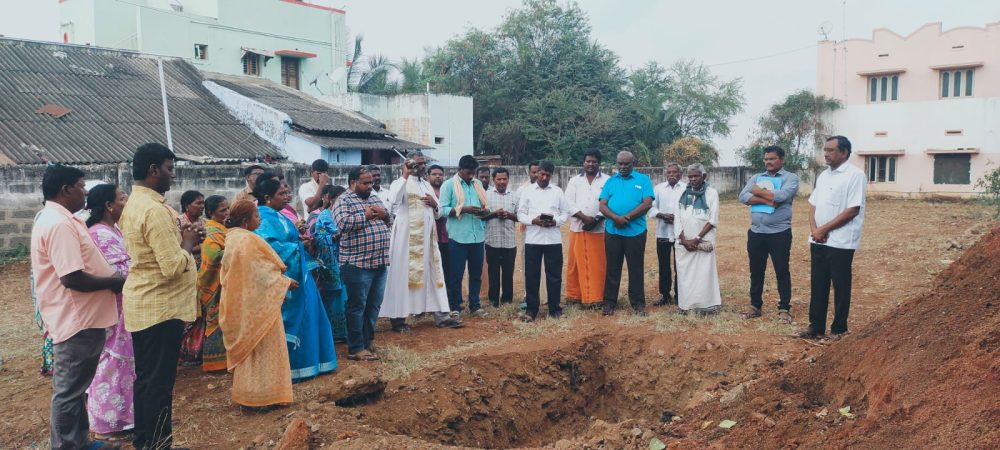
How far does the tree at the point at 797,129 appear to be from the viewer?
2945 cm

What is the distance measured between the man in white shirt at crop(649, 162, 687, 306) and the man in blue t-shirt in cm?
46

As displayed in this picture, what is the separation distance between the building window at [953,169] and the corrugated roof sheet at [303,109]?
69.8ft

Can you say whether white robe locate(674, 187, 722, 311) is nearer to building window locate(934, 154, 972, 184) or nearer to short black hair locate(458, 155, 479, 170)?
short black hair locate(458, 155, 479, 170)

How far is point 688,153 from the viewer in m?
29.4

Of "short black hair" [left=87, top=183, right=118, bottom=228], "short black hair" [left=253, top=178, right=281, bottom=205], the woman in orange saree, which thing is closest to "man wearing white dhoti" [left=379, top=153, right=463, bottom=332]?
"short black hair" [left=253, top=178, right=281, bottom=205]

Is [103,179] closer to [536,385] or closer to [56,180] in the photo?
[56,180]

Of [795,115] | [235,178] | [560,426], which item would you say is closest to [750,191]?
[560,426]

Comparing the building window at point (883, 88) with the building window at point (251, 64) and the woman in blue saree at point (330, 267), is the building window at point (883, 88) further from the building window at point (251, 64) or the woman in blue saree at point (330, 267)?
the woman in blue saree at point (330, 267)

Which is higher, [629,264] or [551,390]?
[629,264]

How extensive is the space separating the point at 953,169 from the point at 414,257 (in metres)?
27.5

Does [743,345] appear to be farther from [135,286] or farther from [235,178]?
[235,178]

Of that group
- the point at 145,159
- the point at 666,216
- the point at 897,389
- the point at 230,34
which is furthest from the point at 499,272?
the point at 230,34

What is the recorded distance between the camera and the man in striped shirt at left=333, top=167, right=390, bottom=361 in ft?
19.3

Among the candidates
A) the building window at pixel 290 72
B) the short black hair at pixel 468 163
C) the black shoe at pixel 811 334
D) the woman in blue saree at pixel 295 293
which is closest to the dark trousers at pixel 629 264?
the short black hair at pixel 468 163
